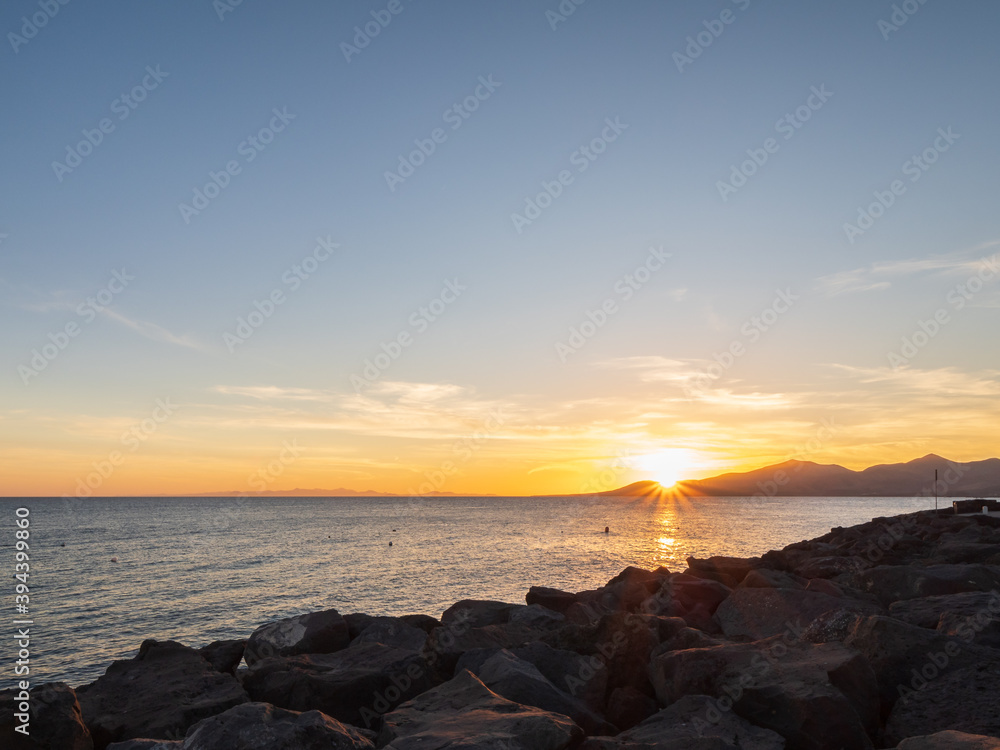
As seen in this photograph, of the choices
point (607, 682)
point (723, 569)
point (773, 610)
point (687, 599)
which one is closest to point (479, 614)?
point (687, 599)

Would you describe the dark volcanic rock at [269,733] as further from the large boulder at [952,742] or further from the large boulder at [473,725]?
the large boulder at [952,742]

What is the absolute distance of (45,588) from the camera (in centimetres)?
3619

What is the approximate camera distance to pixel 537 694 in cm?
827

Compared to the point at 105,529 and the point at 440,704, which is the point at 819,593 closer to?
the point at 440,704

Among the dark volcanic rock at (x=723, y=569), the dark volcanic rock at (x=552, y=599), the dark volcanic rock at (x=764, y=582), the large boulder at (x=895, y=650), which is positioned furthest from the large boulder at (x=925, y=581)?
the dark volcanic rock at (x=552, y=599)

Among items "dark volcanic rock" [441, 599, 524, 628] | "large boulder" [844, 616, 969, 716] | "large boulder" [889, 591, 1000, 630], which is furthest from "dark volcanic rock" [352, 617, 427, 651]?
"large boulder" [889, 591, 1000, 630]

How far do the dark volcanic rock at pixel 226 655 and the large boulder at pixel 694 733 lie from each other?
31.5ft

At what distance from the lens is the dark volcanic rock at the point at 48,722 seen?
27.1ft

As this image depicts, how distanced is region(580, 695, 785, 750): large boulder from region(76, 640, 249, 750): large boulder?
6.26 metres

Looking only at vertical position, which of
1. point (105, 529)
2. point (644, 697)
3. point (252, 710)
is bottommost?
point (105, 529)

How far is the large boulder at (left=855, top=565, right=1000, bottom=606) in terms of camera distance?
12328 mm

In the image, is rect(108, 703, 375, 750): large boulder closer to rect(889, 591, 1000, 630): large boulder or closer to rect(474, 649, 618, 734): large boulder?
rect(474, 649, 618, 734): large boulder

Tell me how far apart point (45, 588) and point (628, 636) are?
126ft

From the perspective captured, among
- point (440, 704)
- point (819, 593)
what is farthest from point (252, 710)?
point (819, 593)
